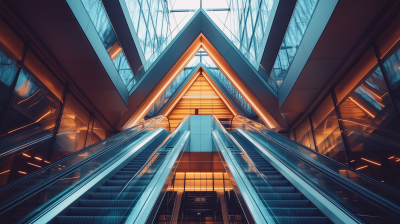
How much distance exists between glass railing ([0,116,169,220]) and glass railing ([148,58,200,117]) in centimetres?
1079

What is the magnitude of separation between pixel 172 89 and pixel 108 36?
11.6 metres

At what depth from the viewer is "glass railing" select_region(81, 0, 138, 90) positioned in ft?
21.0

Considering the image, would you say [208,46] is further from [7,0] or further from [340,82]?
[7,0]

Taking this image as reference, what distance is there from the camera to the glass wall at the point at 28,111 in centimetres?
517

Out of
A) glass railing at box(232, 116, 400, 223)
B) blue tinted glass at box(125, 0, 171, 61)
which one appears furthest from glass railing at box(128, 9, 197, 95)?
glass railing at box(232, 116, 400, 223)

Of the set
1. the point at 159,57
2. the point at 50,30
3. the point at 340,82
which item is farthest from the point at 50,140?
the point at 340,82

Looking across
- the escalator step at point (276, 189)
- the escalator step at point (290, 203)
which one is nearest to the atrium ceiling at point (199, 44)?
the escalator step at point (276, 189)

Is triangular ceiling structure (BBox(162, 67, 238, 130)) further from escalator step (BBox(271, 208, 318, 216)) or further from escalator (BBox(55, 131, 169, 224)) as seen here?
escalator step (BBox(271, 208, 318, 216))

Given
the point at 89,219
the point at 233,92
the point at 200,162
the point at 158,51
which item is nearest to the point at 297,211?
the point at 89,219

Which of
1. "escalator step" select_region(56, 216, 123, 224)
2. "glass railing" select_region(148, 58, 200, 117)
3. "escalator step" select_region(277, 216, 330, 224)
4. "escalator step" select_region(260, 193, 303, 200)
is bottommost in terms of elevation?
"escalator step" select_region(277, 216, 330, 224)

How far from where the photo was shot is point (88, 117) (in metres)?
9.60

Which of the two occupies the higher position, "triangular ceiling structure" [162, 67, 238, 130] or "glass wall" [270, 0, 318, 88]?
"triangular ceiling structure" [162, 67, 238, 130]

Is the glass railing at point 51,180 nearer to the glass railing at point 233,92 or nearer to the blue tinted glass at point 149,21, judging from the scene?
the blue tinted glass at point 149,21

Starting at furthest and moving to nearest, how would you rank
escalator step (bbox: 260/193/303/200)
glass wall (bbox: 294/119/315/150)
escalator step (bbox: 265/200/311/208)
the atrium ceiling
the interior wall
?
the interior wall < glass wall (bbox: 294/119/315/150) < the atrium ceiling < escalator step (bbox: 260/193/303/200) < escalator step (bbox: 265/200/311/208)
